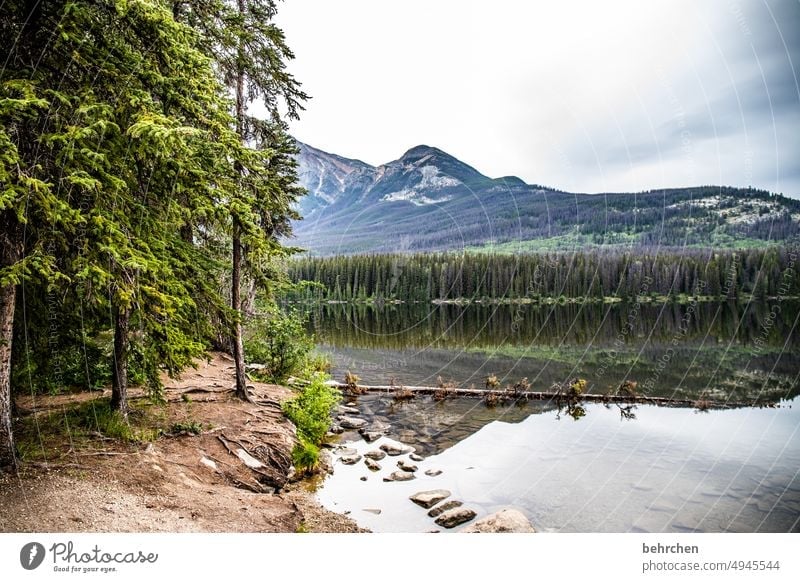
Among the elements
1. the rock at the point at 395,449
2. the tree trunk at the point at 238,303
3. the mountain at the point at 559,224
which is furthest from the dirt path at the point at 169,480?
the mountain at the point at 559,224

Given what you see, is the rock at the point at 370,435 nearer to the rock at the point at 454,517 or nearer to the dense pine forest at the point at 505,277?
the rock at the point at 454,517

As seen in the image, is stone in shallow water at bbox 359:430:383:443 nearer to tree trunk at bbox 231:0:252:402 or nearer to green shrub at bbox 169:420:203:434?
tree trunk at bbox 231:0:252:402

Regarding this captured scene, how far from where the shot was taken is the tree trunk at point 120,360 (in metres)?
5.99

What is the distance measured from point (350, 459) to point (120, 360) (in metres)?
5.16

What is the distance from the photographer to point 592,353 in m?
25.7

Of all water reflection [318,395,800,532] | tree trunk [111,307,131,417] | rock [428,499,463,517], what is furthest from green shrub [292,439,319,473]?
tree trunk [111,307,131,417]

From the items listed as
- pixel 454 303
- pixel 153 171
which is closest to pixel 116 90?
pixel 153 171

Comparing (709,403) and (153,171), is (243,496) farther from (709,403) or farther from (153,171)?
(709,403)

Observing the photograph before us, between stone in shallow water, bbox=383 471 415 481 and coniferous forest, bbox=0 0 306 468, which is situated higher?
coniferous forest, bbox=0 0 306 468

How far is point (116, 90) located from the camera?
168 inches

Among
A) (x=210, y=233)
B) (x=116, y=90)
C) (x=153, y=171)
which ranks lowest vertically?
(x=210, y=233)

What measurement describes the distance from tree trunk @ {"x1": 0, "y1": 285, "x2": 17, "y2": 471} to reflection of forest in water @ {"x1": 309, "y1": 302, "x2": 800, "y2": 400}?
1457 cm

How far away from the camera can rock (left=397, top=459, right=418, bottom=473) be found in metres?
9.05
